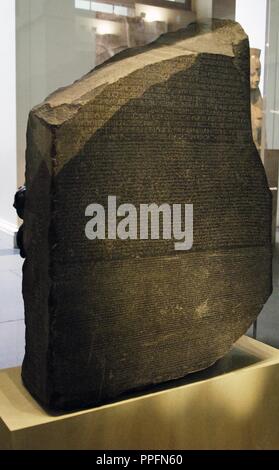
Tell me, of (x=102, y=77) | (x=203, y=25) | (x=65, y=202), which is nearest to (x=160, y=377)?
(x=65, y=202)

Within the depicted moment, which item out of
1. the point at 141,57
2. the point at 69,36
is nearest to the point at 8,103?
the point at 69,36

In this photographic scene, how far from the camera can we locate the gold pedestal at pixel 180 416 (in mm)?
1182

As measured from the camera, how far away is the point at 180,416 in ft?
4.39

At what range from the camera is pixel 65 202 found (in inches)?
46.0

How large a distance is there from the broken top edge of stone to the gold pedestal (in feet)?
2.13

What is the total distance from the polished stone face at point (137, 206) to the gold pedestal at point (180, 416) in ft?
0.14

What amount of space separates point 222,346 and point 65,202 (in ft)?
1.92

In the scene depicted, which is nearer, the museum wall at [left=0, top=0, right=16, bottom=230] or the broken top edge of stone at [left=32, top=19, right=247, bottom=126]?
the broken top edge of stone at [left=32, top=19, right=247, bottom=126]

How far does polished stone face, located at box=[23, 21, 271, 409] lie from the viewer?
3.88 ft

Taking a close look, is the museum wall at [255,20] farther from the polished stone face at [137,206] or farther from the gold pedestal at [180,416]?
the gold pedestal at [180,416]

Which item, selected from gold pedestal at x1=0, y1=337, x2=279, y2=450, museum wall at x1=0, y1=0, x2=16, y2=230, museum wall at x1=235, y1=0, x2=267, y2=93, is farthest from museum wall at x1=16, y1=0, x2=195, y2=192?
gold pedestal at x1=0, y1=337, x2=279, y2=450

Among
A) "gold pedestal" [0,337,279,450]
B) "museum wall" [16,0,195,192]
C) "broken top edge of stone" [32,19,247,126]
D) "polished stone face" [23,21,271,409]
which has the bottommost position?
"gold pedestal" [0,337,279,450]

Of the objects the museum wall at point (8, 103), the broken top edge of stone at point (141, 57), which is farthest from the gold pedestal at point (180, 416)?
the museum wall at point (8, 103)

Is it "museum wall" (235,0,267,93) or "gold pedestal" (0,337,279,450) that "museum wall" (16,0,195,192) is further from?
"gold pedestal" (0,337,279,450)
